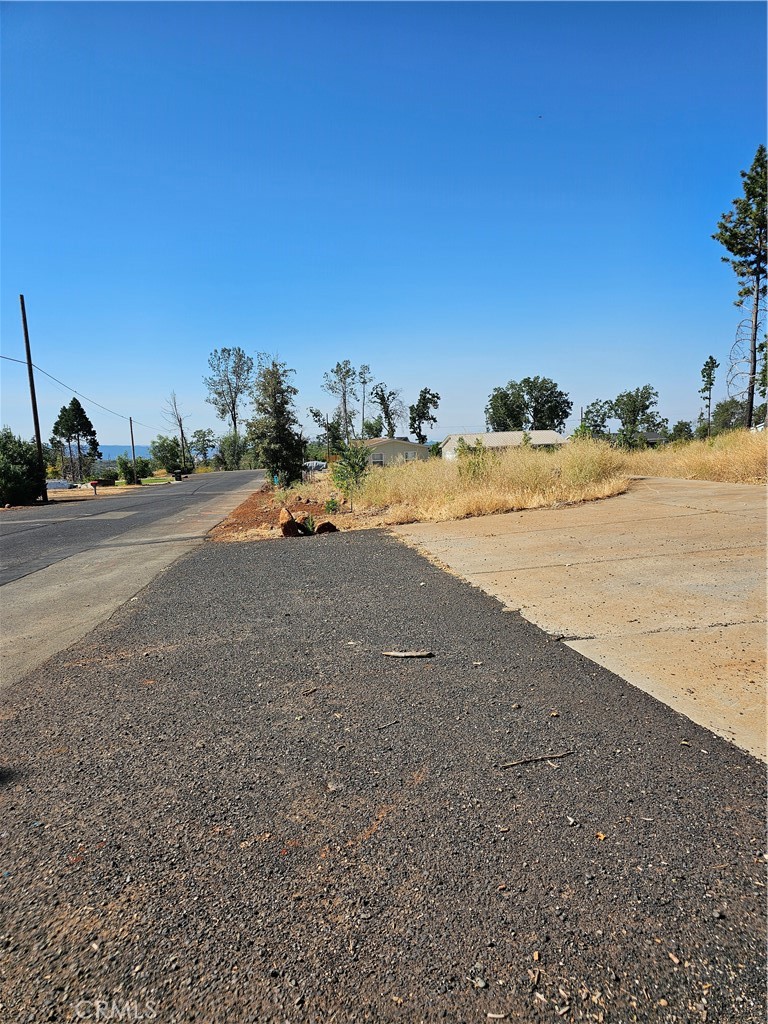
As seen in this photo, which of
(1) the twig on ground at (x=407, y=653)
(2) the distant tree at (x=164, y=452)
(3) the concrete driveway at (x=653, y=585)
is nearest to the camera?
(3) the concrete driveway at (x=653, y=585)

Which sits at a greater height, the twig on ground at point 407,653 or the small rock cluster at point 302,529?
the small rock cluster at point 302,529

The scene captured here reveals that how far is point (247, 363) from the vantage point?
270 ft

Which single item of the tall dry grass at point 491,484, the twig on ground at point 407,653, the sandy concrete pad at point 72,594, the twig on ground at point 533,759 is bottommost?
the sandy concrete pad at point 72,594

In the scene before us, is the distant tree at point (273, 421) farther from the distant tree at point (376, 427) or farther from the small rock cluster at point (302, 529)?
the distant tree at point (376, 427)

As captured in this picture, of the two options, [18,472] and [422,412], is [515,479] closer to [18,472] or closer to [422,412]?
[18,472]

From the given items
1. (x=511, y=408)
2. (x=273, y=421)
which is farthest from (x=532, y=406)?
(x=273, y=421)

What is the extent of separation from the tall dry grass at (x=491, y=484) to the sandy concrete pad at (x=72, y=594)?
4.17 meters

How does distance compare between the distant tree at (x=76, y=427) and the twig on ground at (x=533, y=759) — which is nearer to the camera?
the twig on ground at (x=533, y=759)

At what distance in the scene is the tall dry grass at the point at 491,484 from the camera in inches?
419

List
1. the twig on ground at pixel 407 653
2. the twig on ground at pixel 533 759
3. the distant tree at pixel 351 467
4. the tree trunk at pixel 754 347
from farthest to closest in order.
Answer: the tree trunk at pixel 754 347 < the distant tree at pixel 351 467 < the twig on ground at pixel 407 653 < the twig on ground at pixel 533 759

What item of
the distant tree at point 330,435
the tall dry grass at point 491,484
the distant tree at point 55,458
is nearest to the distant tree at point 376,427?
the distant tree at point 330,435

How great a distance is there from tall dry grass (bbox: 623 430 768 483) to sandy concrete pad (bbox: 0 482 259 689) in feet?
38.0

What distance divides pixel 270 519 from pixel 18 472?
56.2 feet

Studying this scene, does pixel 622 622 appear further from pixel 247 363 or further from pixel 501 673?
pixel 247 363
